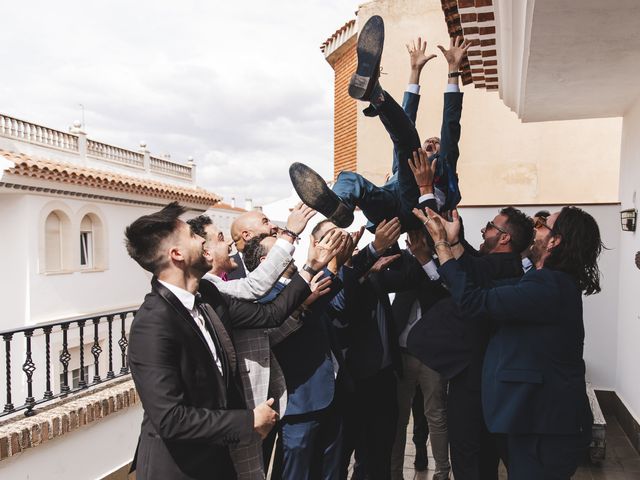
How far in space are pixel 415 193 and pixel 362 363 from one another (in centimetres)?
98

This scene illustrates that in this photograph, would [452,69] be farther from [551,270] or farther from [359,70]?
[551,270]

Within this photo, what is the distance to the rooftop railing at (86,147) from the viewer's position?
1263 centimetres

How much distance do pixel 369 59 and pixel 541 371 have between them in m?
1.55

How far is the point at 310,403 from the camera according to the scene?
259 centimetres

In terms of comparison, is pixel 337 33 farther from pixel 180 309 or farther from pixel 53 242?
pixel 180 309

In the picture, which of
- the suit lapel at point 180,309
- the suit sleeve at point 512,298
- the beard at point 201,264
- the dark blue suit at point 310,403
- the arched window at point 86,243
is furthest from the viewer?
the arched window at point 86,243

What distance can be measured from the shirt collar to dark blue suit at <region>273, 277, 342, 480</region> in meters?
0.72

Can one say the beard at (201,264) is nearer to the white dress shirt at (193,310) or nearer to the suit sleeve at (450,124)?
the white dress shirt at (193,310)

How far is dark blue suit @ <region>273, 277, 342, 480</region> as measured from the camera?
8.45 ft

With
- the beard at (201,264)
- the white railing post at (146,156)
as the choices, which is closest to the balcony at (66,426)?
the beard at (201,264)

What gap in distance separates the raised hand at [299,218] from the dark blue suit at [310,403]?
1.13 ft

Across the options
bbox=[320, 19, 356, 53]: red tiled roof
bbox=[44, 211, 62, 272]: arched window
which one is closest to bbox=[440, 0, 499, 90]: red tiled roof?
bbox=[320, 19, 356, 53]: red tiled roof

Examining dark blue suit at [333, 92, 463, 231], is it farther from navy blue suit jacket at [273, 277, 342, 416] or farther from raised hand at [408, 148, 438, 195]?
navy blue suit jacket at [273, 277, 342, 416]

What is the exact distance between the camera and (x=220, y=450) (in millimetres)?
2047
